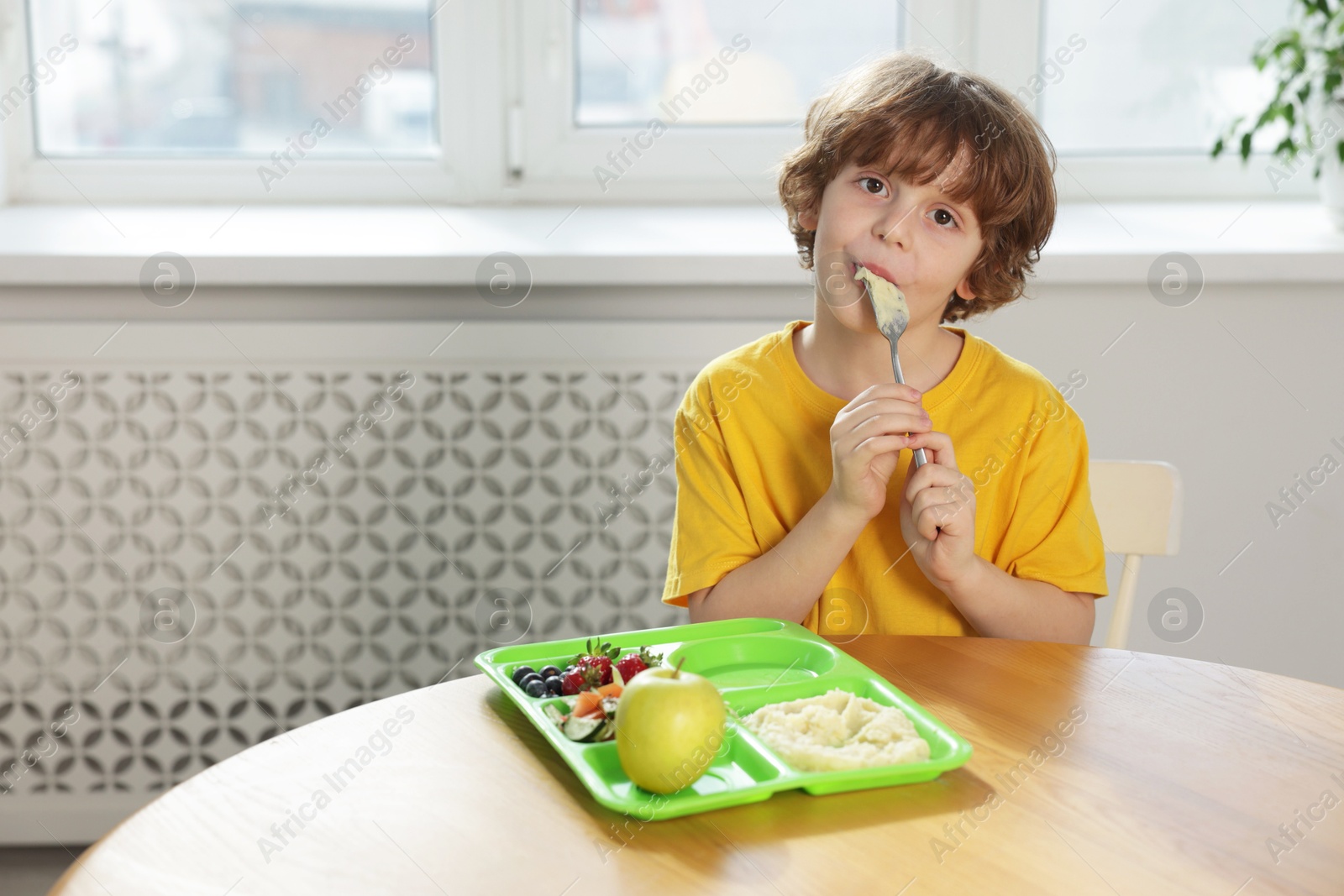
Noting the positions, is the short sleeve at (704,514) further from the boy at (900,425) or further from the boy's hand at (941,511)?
the boy's hand at (941,511)

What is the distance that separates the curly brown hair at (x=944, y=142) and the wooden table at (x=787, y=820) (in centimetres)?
47

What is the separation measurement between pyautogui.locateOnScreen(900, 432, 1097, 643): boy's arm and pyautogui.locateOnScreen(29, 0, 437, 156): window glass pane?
4.02 ft

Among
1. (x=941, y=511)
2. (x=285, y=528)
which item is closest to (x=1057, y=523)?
(x=941, y=511)

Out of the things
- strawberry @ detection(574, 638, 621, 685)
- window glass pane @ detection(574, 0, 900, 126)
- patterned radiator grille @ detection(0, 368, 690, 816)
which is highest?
window glass pane @ detection(574, 0, 900, 126)

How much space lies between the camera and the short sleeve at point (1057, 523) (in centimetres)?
114

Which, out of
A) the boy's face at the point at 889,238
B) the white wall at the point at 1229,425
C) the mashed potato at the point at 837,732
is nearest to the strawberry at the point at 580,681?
the mashed potato at the point at 837,732

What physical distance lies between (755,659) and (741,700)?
108 millimetres

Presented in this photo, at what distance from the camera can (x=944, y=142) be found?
3.53ft

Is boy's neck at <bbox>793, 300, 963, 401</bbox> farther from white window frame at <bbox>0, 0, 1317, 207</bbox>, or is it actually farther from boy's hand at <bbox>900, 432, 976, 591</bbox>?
white window frame at <bbox>0, 0, 1317, 207</bbox>

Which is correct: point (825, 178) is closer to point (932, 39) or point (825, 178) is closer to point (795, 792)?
point (795, 792)

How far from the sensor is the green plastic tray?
72 centimetres

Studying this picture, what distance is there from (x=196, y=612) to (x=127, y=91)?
2.75ft

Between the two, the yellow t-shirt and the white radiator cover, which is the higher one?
the yellow t-shirt

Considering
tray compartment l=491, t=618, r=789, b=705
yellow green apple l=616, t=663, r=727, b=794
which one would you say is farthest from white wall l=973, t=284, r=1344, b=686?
yellow green apple l=616, t=663, r=727, b=794
